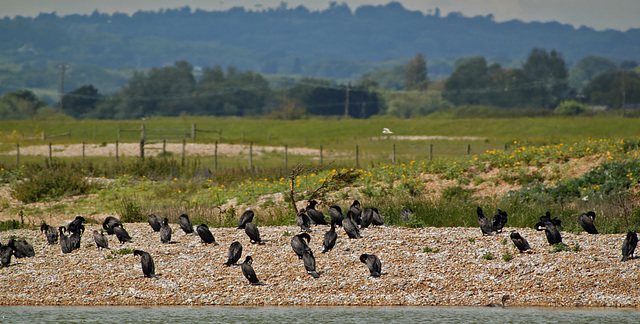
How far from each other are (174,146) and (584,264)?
162 feet

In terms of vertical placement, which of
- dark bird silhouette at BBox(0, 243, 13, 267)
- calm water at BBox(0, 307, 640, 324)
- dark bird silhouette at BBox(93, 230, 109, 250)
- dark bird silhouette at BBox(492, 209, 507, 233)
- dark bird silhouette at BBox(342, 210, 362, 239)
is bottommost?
calm water at BBox(0, 307, 640, 324)

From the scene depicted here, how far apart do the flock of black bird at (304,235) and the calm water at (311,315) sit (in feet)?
3.93

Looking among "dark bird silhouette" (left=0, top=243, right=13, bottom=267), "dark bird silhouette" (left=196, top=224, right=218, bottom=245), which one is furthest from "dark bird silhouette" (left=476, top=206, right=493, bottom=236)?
"dark bird silhouette" (left=0, top=243, right=13, bottom=267)

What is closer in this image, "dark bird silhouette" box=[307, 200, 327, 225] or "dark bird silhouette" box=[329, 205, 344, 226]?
"dark bird silhouette" box=[329, 205, 344, 226]

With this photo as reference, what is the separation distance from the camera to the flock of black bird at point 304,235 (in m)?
17.3

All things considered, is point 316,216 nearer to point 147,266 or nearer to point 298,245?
point 298,245

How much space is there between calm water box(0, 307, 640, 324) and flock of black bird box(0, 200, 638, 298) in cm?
120

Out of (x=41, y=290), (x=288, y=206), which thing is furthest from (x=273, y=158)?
(x=41, y=290)

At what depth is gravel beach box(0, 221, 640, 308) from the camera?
53.6 feet

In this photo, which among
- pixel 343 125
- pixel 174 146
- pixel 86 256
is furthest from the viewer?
pixel 343 125

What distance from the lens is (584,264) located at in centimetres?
1720

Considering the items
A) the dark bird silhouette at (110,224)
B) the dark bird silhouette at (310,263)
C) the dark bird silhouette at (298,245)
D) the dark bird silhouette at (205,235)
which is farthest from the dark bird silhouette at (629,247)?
the dark bird silhouette at (110,224)

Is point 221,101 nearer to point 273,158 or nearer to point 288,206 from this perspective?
point 273,158

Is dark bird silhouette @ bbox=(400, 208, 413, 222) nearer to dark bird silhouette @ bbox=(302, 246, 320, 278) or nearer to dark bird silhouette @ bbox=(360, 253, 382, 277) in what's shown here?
dark bird silhouette @ bbox=(360, 253, 382, 277)
